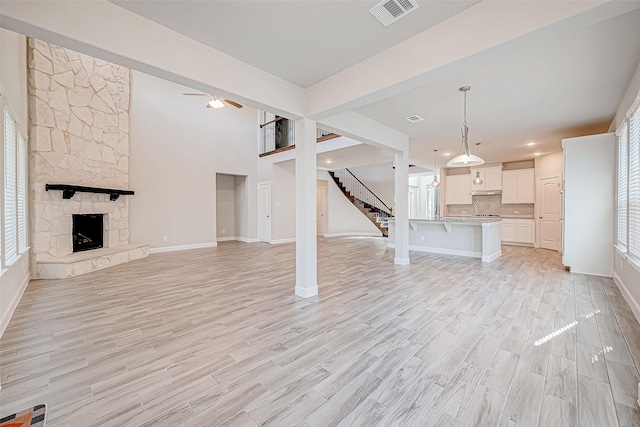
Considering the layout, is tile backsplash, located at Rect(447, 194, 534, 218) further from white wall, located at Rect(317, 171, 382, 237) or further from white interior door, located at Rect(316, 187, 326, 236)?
white interior door, located at Rect(316, 187, 326, 236)

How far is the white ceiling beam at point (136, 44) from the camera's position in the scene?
5.97ft

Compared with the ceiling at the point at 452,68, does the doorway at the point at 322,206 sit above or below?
below

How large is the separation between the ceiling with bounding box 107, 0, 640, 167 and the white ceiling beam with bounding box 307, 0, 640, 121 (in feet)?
0.16

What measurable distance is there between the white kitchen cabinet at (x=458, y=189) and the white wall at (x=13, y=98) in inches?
422

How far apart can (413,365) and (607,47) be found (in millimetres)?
3661

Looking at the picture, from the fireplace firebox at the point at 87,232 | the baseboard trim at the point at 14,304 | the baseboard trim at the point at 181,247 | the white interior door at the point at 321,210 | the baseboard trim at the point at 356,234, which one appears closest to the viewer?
the baseboard trim at the point at 14,304

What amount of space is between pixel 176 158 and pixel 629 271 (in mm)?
9269

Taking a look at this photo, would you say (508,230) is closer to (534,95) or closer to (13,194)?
(534,95)

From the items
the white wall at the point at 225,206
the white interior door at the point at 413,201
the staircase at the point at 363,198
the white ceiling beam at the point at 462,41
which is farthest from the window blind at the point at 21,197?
the white interior door at the point at 413,201

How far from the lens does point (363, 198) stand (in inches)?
508

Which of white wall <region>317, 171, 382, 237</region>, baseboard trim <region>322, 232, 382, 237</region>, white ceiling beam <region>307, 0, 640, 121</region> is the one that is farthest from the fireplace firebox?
baseboard trim <region>322, 232, 382, 237</region>

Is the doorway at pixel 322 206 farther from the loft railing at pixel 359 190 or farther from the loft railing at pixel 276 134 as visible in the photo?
the loft railing at pixel 276 134

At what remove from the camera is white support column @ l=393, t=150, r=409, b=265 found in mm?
5633

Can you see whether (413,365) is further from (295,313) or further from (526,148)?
(526,148)
